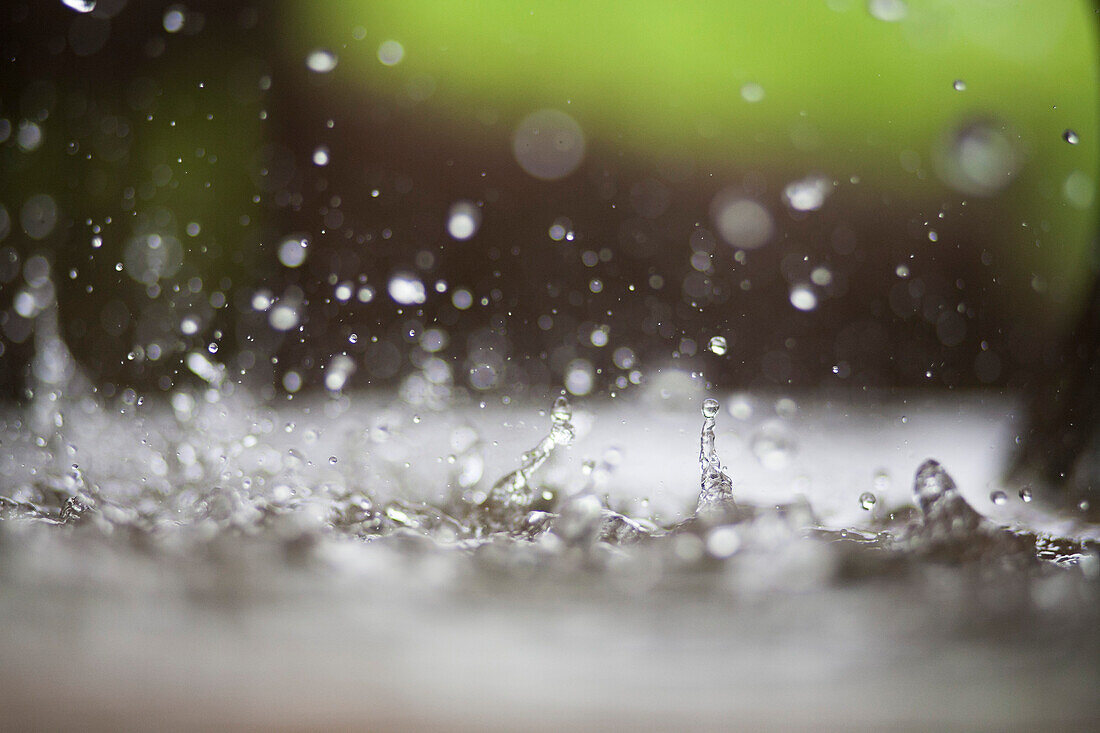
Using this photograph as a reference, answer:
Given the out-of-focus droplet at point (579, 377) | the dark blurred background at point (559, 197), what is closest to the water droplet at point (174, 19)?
the dark blurred background at point (559, 197)

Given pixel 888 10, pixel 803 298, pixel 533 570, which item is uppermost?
pixel 888 10

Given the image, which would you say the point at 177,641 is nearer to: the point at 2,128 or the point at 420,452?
the point at 420,452

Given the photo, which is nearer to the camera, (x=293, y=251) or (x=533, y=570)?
(x=533, y=570)

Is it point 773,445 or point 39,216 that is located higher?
point 39,216

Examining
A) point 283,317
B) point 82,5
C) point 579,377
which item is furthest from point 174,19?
point 579,377

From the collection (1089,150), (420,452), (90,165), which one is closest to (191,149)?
(90,165)

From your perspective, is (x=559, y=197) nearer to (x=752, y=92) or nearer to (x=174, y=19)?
(x=752, y=92)

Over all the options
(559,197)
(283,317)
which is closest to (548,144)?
(559,197)

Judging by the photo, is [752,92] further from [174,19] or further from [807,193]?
[174,19]
